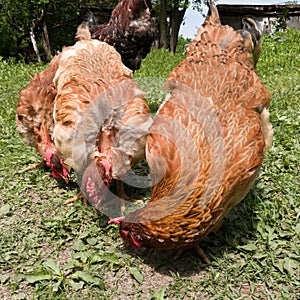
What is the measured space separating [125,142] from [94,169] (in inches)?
12.6

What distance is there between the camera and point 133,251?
9.54 feet

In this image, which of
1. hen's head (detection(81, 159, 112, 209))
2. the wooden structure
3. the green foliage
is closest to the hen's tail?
hen's head (detection(81, 159, 112, 209))

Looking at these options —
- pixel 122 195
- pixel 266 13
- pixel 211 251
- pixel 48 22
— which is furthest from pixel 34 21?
pixel 211 251

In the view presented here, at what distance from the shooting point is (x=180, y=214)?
7.70 feet

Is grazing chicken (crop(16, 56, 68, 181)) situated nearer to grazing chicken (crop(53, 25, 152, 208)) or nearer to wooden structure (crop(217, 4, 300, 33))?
grazing chicken (crop(53, 25, 152, 208))

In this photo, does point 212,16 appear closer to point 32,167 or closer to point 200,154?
point 200,154

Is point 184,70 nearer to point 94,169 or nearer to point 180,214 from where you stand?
point 94,169

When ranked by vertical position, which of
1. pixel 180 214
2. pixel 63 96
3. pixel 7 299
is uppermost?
pixel 63 96

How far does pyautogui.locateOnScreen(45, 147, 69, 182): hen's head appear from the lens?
349 cm

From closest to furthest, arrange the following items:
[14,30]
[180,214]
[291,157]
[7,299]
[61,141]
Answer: [180,214] < [7,299] < [61,141] < [291,157] < [14,30]

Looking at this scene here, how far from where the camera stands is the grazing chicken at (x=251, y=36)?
325 centimetres

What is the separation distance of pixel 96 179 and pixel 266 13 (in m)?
13.3

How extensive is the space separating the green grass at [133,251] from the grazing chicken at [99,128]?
0.41 m

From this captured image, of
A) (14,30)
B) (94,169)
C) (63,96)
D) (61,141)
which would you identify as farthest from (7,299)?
(14,30)
